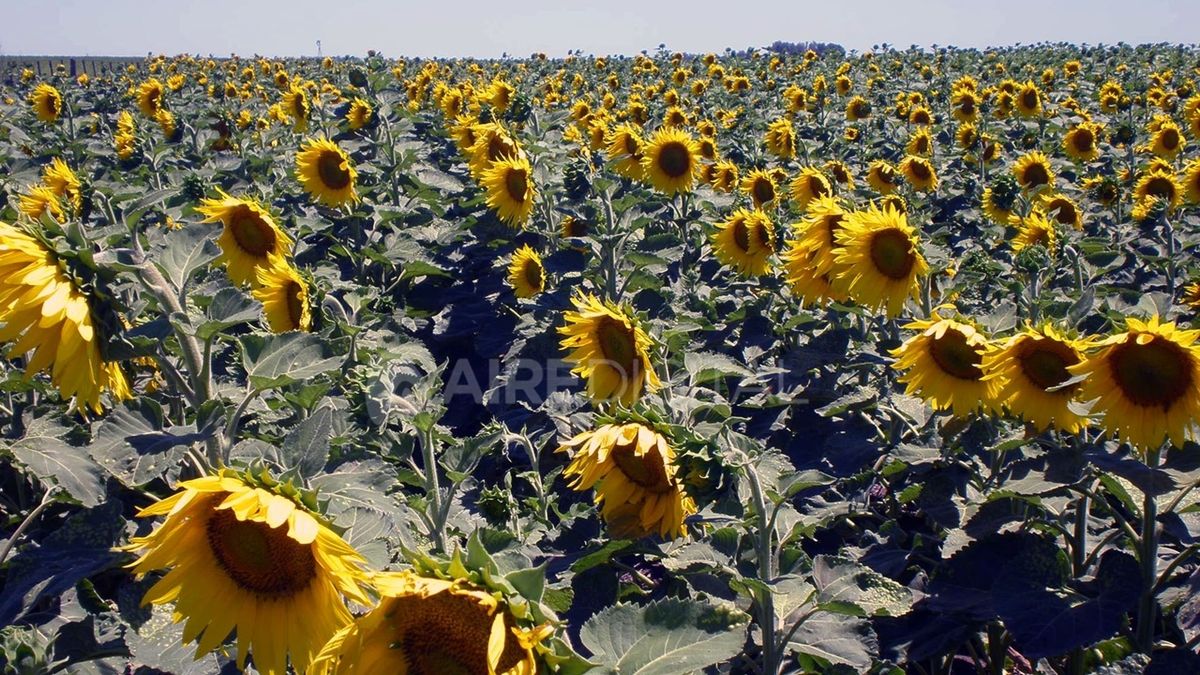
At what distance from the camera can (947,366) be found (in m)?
2.85

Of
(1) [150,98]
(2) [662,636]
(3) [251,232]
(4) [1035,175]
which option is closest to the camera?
(2) [662,636]

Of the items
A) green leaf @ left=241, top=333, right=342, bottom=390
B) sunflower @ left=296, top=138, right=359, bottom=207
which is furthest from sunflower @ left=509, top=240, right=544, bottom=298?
green leaf @ left=241, top=333, right=342, bottom=390

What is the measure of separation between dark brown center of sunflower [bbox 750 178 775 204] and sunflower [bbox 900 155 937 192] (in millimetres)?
1590

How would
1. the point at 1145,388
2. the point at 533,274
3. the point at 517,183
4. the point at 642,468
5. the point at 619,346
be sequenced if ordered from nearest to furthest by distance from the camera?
1. the point at 642,468
2. the point at 1145,388
3. the point at 619,346
4. the point at 533,274
5. the point at 517,183

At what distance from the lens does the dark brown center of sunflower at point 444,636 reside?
1.32 metres

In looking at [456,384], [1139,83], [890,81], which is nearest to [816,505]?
[456,384]

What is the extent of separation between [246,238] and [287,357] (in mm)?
1859

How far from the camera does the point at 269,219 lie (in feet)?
12.1

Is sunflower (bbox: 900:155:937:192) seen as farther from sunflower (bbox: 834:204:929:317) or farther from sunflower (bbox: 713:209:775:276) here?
sunflower (bbox: 834:204:929:317)

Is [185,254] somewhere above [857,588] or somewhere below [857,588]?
above

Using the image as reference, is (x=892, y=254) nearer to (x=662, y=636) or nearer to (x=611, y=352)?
(x=611, y=352)

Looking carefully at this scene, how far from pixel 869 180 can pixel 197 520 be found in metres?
5.87

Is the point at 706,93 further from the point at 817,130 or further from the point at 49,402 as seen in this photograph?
the point at 49,402

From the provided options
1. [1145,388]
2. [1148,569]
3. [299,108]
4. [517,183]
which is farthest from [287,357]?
[299,108]
